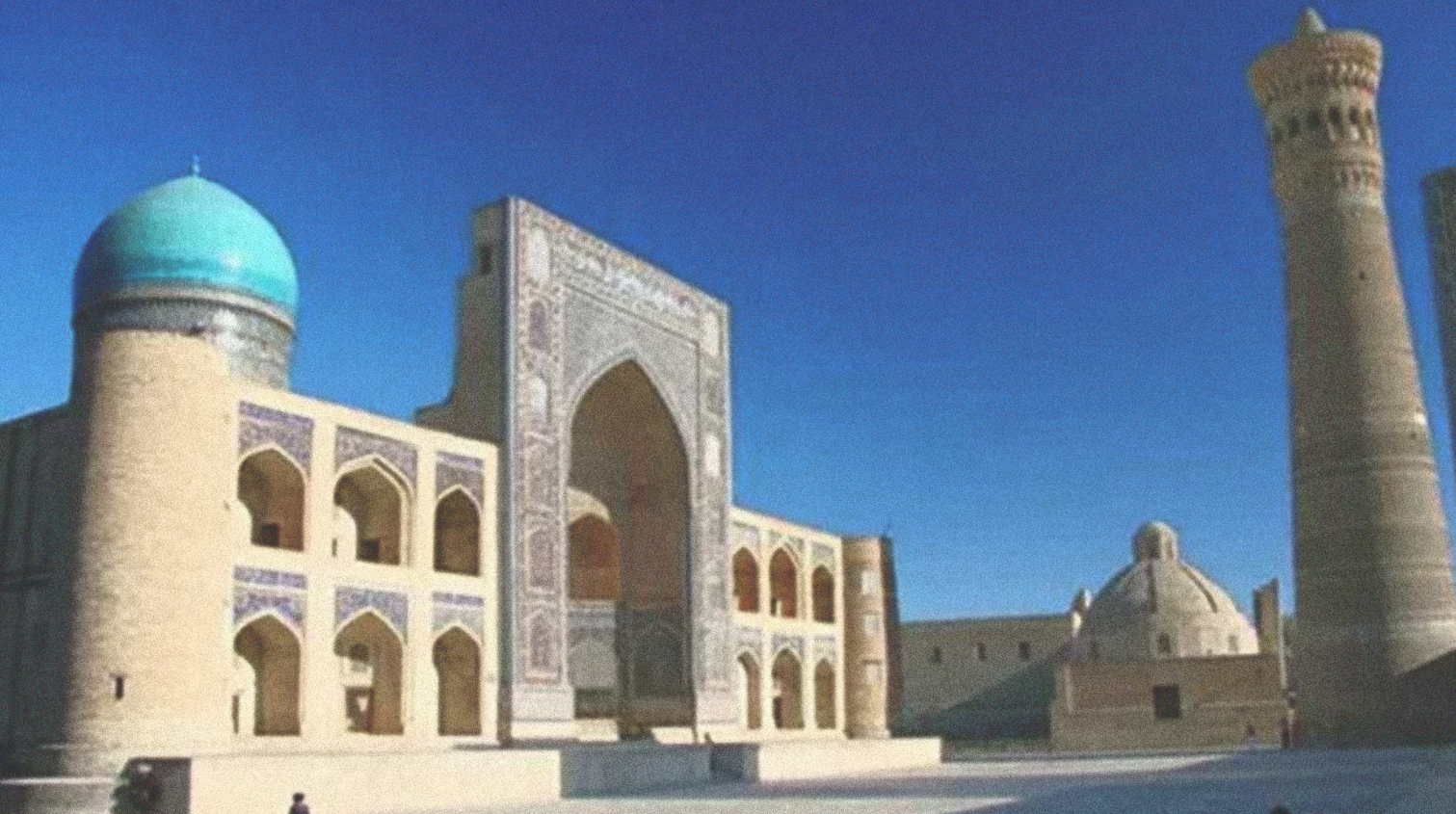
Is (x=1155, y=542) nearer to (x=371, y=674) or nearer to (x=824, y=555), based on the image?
(x=824, y=555)

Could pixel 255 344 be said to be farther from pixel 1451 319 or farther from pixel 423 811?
pixel 1451 319

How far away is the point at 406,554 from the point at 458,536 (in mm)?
1417


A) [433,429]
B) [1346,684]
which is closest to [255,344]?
[433,429]

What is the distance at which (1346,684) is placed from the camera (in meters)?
24.6

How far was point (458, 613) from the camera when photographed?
1917cm

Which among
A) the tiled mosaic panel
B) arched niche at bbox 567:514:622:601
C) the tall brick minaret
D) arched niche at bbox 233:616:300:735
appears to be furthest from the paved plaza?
the tiled mosaic panel

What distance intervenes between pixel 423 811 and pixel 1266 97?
20.1 meters

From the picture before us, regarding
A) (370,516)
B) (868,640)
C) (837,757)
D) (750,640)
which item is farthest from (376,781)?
(868,640)

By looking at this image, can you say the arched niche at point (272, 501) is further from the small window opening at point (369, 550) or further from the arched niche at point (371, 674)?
the small window opening at point (369, 550)

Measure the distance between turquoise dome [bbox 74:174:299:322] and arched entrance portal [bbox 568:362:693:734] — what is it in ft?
18.4

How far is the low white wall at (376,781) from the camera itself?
12430 mm

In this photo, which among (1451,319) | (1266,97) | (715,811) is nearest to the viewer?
(1451,319)

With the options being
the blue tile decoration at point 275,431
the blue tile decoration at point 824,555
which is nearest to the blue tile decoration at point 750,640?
the blue tile decoration at point 824,555

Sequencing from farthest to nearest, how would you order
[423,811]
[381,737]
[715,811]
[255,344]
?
[255,344] < [381,737] < [423,811] < [715,811]
